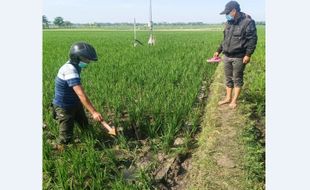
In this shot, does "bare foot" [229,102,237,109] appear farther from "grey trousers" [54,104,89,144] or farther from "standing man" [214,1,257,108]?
"grey trousers" [54,104,89,144]

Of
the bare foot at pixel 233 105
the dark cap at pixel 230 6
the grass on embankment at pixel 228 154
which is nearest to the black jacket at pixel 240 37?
the dark cap at pixel 230 6

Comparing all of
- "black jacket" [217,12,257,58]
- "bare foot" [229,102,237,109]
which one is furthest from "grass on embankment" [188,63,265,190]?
"black jacket" [217,12,257,58]

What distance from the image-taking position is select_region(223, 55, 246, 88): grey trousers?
14.9 ft

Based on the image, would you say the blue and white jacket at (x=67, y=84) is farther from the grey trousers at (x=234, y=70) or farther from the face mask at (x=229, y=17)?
the grey trousers at (x=234, y=70)

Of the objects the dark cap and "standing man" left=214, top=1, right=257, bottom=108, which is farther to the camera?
"standing man" left=214, top=1, right=257, bottom=108

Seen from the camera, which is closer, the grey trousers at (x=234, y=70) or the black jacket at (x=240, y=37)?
the black jacket at (x=240, y=37)

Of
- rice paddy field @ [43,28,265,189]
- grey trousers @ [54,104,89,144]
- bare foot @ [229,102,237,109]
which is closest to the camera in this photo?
rice paddy field @ [43,28,265,189]

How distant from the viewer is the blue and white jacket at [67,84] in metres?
3.24

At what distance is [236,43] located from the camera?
445cm

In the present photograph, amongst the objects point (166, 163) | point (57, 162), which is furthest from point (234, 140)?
point (57, 162)

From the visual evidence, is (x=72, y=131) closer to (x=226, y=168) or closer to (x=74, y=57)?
(x=74, y=57)

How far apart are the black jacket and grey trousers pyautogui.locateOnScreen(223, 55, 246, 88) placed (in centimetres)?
7

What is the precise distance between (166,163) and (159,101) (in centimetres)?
107

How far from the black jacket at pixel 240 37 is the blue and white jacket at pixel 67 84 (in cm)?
194
